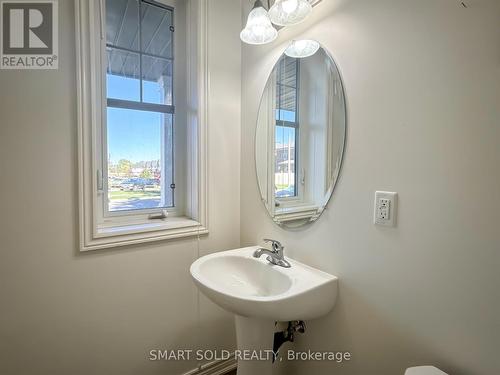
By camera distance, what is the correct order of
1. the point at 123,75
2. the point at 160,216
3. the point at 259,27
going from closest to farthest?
the point at 259,27, the point at 123,75, the point at 160,216

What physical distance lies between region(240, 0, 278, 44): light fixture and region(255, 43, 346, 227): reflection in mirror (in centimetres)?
13

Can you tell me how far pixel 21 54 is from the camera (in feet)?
3.31

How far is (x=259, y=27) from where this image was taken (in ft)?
3.75

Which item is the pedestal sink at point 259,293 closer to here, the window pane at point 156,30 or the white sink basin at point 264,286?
the white sink basin at point 264,286

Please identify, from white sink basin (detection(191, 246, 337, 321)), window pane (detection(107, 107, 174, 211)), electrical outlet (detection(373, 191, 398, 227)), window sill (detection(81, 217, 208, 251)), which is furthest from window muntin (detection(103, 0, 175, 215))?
electrical outlet (detection(373, 191, 398, 227))

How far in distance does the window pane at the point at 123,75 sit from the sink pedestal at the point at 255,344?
49.7 inches

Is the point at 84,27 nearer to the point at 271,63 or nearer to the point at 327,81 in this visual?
the point at 271,63

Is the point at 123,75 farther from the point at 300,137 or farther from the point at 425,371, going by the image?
the point at 425,371

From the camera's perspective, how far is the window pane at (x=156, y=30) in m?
1.41

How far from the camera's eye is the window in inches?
48.0

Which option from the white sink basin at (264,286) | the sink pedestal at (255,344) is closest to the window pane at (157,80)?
the white sink basin at (264,286)

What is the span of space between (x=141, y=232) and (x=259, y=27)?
111cm

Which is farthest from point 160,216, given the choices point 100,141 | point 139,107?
point 139,107

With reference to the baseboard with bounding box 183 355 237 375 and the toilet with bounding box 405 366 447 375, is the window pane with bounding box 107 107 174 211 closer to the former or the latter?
the baseboard with bounding box 183 355 237 375
